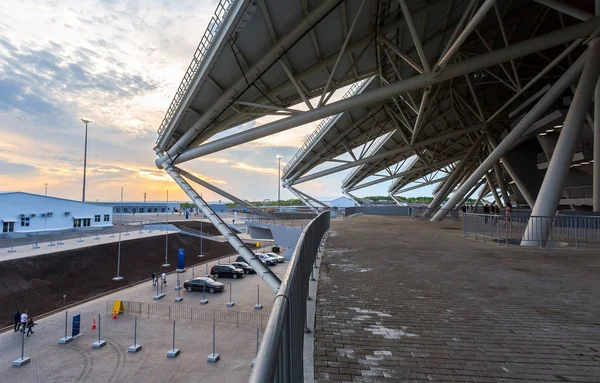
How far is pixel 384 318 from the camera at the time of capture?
448 cm

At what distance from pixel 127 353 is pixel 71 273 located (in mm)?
16024

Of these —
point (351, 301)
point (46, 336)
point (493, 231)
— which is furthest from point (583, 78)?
point (46, 336)

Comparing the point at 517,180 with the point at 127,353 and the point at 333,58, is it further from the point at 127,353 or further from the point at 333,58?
the point at 127,353

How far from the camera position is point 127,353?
14336 mm

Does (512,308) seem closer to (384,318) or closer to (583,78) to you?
(384,318)

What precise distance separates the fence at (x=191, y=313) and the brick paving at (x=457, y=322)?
12.6 m

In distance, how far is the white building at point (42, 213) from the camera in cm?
3678

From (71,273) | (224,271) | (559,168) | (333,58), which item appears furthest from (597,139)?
(71,273)

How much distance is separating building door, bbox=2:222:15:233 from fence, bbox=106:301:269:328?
27441 millimetres

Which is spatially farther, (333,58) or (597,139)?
(333,58)

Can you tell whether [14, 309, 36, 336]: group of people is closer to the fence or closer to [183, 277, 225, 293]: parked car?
the fence

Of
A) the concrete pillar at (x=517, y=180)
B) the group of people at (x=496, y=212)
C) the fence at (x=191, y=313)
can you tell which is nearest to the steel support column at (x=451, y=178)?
the concrete pillar at (x=517, y=180)

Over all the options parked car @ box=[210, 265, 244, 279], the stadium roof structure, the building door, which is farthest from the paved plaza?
the building door

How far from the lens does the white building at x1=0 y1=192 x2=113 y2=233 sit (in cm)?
3678
